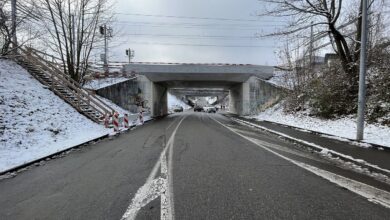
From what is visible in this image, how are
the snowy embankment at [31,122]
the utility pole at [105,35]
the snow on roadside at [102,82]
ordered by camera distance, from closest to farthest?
1. the snowy embankment at [31,122]
2. the utility pole at [105,35]
3. the snow on roadside at [102,82]

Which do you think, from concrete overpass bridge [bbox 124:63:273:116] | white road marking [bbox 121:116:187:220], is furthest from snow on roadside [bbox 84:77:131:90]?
white road marking [bbox 121:116:187:220]

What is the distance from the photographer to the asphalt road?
4.27m

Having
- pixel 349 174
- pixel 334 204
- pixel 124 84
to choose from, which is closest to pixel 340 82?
pixel 349 174

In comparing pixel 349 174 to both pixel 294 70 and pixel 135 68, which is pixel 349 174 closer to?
pixel 294 70

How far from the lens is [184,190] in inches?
208

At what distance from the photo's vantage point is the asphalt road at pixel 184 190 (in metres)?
4.27

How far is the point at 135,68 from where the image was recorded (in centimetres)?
3325

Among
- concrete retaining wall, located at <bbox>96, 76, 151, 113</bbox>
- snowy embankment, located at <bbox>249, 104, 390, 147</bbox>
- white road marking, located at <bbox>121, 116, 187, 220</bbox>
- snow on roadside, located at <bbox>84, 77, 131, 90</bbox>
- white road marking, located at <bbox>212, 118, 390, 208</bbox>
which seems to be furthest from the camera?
snow on roadside, located at <bbox>84, 77, 131, 90</bbox>

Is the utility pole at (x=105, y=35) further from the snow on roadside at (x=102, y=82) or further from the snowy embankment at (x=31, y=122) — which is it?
the snowy embankment at (x=31, y=122)

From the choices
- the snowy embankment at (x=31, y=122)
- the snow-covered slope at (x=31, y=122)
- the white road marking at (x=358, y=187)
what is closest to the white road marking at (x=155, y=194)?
the white road marking at (x=358, y=187)

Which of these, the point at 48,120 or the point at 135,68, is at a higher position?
the point at 135,68

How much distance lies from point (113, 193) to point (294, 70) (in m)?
27.2

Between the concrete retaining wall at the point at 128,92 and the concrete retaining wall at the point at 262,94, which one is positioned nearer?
the concrete retaining wall at the point at 128,92

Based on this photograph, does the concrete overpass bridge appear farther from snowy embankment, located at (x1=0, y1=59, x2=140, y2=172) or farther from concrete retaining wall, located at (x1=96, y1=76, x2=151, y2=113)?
snowy embankment, located at (x1=0, y1=59, x2=140, y2=172)
